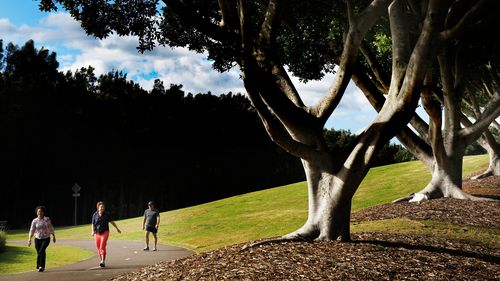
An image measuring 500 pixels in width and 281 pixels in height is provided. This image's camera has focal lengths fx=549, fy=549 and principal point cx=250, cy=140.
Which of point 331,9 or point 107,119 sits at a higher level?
point 107,119

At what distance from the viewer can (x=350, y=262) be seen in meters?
9.58

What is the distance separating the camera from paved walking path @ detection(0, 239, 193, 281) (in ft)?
50.2

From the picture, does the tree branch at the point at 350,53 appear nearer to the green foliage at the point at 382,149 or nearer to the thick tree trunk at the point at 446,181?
the thick tree trunk at the point at 446,181

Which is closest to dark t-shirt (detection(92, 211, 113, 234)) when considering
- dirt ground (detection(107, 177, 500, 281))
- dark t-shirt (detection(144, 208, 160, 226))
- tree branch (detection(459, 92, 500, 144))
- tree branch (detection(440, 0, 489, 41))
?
dark t-shirt (detection(144, 208, 160, 226))

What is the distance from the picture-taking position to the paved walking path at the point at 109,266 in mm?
15312

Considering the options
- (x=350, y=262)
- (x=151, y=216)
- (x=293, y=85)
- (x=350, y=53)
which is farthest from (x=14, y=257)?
(x=350, y=53)

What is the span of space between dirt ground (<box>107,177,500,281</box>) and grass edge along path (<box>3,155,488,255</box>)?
10640 mm

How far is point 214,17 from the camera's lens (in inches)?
551

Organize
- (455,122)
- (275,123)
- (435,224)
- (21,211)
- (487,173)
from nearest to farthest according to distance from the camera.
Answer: (275,123) → (435,224) → (455,122) → (487,173) → (21,211)

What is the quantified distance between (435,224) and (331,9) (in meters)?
6.93

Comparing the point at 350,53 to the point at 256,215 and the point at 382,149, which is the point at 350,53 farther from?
the point at 382,149

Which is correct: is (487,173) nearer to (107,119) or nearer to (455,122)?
(455,122)

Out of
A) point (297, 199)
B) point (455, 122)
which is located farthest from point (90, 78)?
point (455, 122)

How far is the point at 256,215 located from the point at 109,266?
42.0 feet
